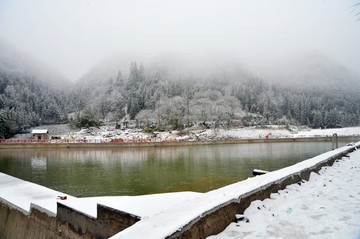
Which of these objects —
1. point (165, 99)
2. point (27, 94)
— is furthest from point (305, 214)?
point (27, 94)

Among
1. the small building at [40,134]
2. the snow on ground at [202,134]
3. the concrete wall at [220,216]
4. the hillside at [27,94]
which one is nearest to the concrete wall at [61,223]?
the concrete wall at [220,216]

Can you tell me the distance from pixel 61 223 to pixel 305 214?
601 cm

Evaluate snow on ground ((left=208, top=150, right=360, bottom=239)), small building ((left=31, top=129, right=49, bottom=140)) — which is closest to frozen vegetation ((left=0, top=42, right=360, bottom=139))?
small building ((left=31, top=129, right=49, bottom=140))

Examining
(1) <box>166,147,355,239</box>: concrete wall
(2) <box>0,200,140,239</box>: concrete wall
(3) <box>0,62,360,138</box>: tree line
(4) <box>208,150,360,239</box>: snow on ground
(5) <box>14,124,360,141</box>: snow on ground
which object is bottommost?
(5) <box>14,124,360,141</box>: snow on ground

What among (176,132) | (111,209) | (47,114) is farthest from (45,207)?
(47,114)

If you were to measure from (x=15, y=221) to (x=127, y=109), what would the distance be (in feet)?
320

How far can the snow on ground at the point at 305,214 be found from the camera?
2895 millimetres

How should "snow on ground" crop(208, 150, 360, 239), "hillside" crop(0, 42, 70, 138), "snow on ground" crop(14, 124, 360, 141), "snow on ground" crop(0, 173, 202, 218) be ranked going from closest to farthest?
"snow on ground" crop(208, 150, 360, 239), "snow on ground" crop(0, 173, 202, 218), "snow on ground" crop(14, 124, 360, 141), "hillside" crop(0, 42, 70, 138)

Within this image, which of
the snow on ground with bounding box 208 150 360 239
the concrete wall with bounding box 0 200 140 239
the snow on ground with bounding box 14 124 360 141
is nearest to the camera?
the snow on ground with bounding box 208 150 360 239

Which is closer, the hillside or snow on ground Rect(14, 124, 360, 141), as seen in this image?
snow on ground Rect(14, 124, 360, 141)

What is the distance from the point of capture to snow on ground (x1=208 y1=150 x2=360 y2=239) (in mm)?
2895

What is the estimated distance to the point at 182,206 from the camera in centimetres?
327

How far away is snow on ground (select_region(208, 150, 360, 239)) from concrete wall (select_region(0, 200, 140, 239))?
2.01 metres

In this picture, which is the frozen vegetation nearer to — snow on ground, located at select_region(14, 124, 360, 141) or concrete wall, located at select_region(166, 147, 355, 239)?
snow on ground, located at select_region(14, 124, 360, 141)
